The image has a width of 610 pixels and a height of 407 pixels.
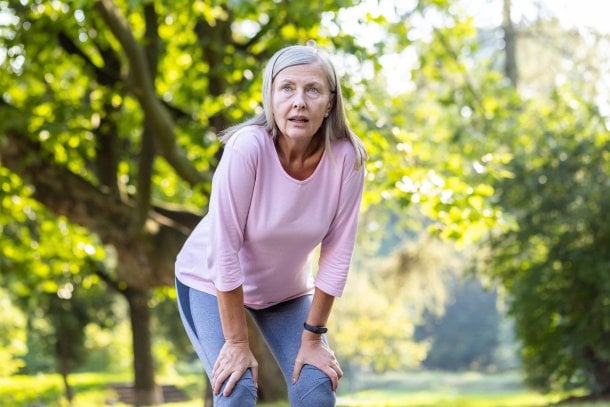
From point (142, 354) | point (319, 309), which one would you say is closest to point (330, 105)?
point (319, 309)

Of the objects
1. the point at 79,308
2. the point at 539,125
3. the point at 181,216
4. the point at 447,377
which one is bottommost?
the point at 447,377

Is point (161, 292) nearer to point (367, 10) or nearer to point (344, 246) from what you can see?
point (367, 10)

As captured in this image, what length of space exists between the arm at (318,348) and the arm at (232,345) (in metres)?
0.16

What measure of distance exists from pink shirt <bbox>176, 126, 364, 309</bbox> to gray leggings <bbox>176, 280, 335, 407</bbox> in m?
0.04

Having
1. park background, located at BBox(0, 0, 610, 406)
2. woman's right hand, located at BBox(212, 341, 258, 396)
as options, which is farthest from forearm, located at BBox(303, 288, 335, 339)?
park background, located at BBox(0, 0, 610, 406)

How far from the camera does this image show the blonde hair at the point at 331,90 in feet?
10.1

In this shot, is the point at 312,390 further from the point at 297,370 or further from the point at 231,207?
the point at 231,207

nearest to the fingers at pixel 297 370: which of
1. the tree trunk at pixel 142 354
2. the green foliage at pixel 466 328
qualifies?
the tree trunk at pixel 142 354

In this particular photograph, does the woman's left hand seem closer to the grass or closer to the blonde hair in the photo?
the blonde hair

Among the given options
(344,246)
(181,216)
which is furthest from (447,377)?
(344,246)

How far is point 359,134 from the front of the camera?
877 cm

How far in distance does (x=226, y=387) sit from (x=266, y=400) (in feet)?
23.3

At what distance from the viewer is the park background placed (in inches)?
349

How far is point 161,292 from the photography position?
1408cm
